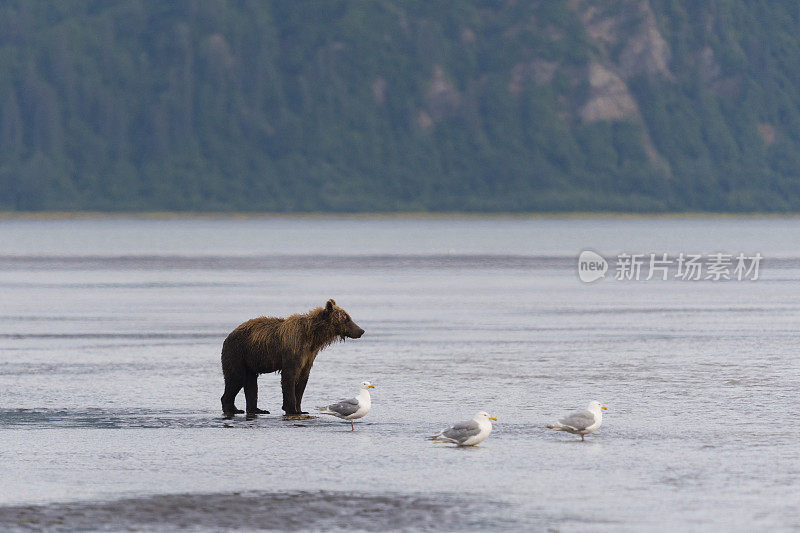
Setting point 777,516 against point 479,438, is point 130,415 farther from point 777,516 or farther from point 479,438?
point 777,516

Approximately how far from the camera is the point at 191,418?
19922mm

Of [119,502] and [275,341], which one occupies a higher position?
[275,341]

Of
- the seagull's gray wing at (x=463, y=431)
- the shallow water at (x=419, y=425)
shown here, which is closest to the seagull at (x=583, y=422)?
the shallow water at (x=419, y=425)

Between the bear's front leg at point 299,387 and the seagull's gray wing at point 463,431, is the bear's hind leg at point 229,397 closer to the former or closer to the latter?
the bear's front leg at point 299,387

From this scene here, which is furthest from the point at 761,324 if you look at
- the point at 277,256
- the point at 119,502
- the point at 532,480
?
the point at 277,256

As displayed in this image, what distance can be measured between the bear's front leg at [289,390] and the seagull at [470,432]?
3.05m

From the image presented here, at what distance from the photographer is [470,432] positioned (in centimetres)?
1725

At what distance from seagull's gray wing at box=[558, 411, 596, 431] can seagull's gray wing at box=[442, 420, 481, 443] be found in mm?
1303

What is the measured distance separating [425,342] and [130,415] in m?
12.5

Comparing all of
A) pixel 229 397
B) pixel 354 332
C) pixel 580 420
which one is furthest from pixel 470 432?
pixel 229 397

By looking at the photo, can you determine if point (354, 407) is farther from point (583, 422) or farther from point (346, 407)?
point (583, 422)

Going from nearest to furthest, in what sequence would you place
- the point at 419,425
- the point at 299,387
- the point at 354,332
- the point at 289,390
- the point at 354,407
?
1. the point at 354,407
2. the point at 419,425
3. the point at 289,390
4. the point at 354,332
5. the point at 299,387

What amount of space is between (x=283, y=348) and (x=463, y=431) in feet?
11.3

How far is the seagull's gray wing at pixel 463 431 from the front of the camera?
1725cm
